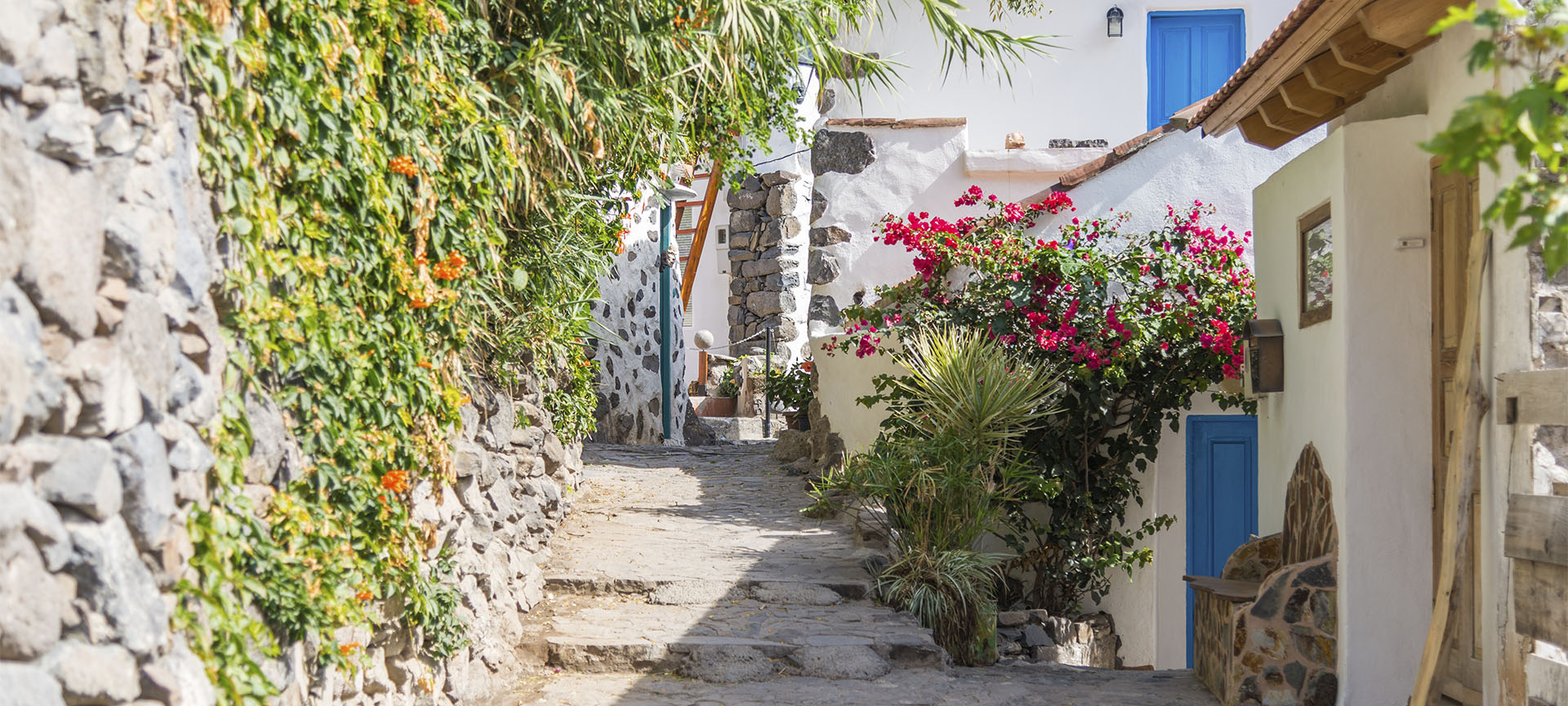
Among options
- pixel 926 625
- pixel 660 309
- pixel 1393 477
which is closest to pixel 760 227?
pixel 660 309

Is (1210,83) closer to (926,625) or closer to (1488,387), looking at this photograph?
(926,625)

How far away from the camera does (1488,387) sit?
3768mm

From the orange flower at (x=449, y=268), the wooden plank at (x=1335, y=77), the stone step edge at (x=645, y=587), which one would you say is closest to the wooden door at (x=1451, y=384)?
the wooden plank at (x=1335, y=77)

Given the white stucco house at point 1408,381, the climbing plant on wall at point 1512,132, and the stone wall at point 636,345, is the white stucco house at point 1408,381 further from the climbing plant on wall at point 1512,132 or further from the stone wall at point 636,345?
the stone wall at point 636,345

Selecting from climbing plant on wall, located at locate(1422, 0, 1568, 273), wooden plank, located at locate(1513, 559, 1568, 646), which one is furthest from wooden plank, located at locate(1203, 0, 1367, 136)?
climbing plant on wall, located at locate(1422, 0, 1568, 273)

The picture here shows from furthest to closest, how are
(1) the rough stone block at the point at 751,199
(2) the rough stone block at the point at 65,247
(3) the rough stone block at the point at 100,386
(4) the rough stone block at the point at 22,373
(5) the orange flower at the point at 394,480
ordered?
(1) the rough stone block at the point at 751,199
(5) the orange flower at the point at 394,480
(3) the rough stone block at the point at 100,386
(2) the rough stone block at the point at 65,247
(4) the rough stone block at the point at 22,373

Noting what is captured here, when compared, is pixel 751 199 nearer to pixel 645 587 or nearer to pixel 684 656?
pixel 645 587

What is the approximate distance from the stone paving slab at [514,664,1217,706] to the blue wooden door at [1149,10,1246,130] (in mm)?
6829

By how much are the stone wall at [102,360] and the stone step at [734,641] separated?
2.38 metres

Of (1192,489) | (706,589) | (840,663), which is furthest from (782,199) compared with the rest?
(840,663)

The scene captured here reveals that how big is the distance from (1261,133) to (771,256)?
6389mm

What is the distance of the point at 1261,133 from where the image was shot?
6.25 metres

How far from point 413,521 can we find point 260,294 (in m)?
1.33

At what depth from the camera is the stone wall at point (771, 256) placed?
39.1 ft
